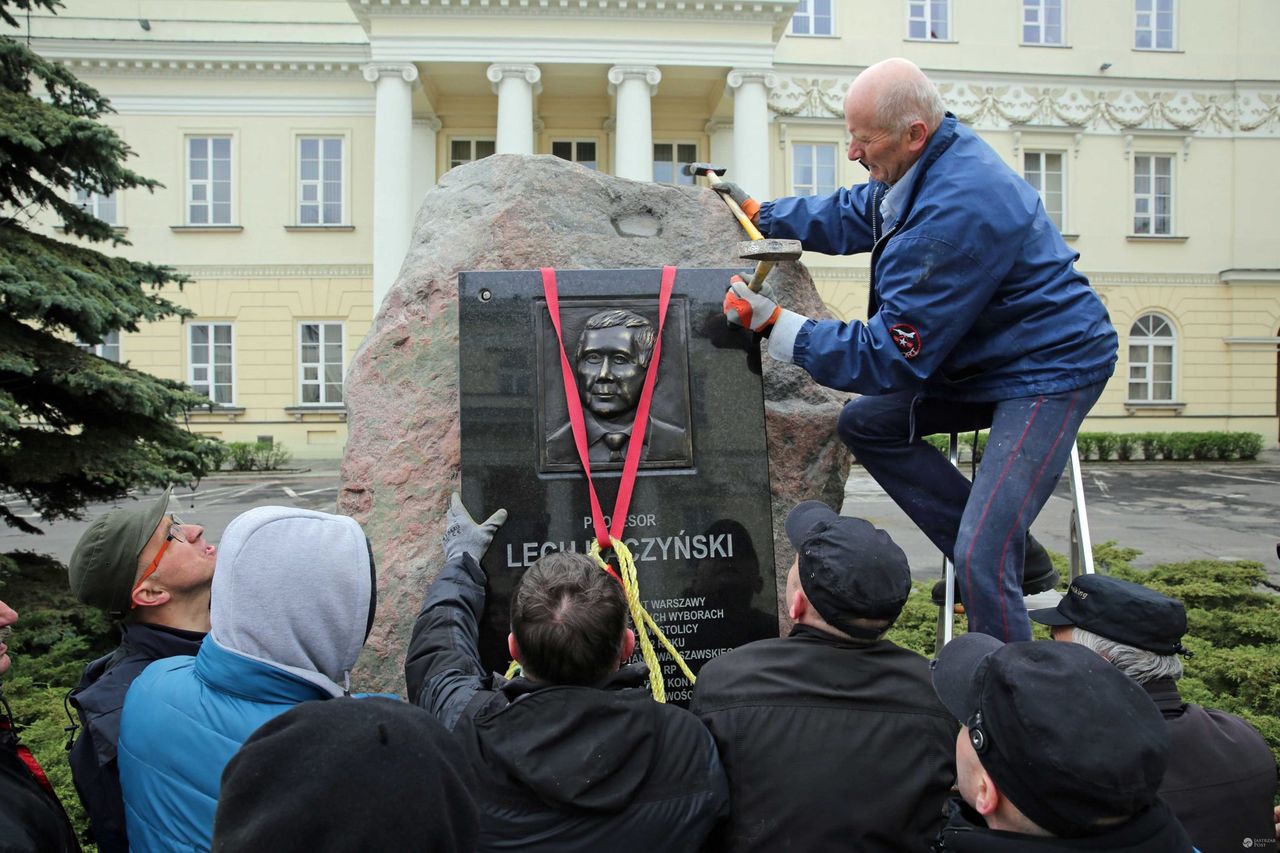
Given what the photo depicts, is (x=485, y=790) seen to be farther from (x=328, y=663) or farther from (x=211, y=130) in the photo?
(x=211, y=130)

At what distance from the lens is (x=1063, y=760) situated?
1350 mm

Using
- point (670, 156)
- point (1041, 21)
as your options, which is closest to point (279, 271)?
point (670, 156)

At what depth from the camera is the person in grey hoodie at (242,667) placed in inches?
68.1

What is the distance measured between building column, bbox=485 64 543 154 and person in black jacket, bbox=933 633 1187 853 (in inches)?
790

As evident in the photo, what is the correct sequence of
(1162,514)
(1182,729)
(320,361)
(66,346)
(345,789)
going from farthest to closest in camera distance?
(320,361) → (1162,514) → (66,346) → (1182,729) → (345,789)

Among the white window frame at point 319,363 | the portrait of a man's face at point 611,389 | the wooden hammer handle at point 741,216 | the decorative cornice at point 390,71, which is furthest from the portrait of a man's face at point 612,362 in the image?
the white window frame at point 319,363

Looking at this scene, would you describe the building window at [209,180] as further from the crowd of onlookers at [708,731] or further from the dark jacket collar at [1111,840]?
the dark jacket collar at [1111,840]

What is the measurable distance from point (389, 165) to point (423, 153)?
2.88 metres

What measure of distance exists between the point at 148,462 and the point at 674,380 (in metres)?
4.36

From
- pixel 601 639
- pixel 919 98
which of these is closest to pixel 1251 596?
pixel 919 98

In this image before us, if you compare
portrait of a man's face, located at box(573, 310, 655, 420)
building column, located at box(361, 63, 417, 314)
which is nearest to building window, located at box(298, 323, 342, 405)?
building column, located at box(361, 63, 417, 314)

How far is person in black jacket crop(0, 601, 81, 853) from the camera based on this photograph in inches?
62.3

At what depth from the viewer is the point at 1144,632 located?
2240mm

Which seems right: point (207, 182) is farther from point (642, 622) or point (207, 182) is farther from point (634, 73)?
point (642, 622)
